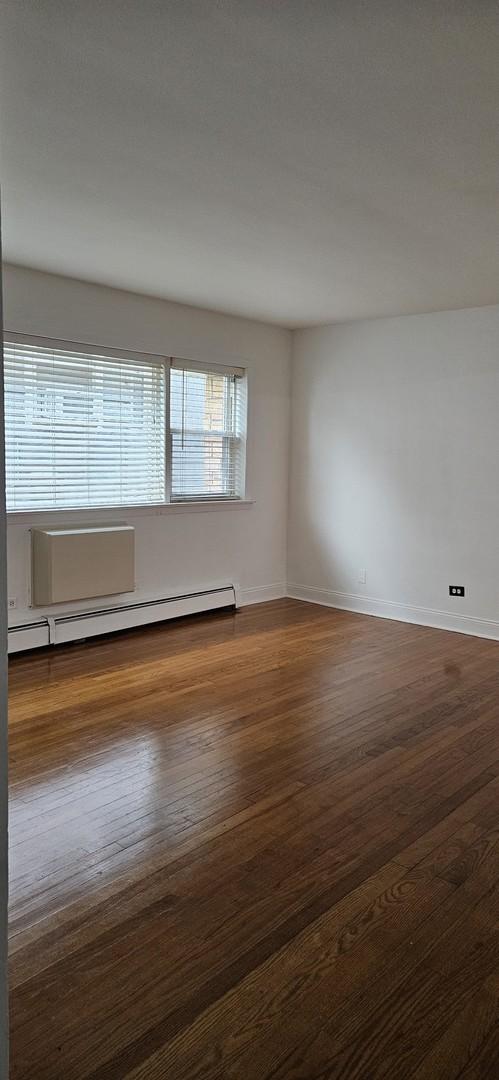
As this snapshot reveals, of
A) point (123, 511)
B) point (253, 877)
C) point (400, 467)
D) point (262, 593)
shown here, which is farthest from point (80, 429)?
point (253, 877)

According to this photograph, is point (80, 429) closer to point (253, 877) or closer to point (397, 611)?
point (397, 611)

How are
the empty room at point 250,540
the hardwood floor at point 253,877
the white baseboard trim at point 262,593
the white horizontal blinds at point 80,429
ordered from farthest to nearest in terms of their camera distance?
1. the white baseboard trim at point 262,593
2. the white horizontal blinds at point 80,429
3. the empty room at point 250,540
4. the hardwood floor at point 253,877

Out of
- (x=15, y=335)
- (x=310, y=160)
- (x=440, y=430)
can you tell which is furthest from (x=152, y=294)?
(x=310, y=160)

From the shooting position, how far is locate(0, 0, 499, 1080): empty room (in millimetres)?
1903

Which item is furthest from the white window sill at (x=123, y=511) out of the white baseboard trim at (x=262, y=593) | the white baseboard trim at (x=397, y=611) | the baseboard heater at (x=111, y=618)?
the white baseboard trim at (x=397, y=611)

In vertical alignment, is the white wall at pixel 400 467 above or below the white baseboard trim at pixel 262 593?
above

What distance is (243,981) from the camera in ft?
6.35

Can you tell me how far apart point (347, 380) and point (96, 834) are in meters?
4.62

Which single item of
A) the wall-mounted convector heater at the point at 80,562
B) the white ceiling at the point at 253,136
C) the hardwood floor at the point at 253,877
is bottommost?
the hardwood floor at the point at 253,877

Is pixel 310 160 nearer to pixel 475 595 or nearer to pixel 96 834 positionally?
pixel 96 834

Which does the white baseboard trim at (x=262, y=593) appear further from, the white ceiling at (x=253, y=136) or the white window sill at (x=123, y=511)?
the white ceiling at (x=253, y=136)

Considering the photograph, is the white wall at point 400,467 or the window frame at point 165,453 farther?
the white wall at point 400,467

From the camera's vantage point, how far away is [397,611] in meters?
6.17

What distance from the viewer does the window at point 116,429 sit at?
16.0 ft
